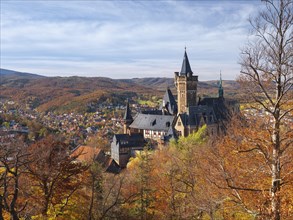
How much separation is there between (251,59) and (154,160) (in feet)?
103

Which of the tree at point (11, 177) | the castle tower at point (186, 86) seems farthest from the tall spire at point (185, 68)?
the tree at point (11, 177)

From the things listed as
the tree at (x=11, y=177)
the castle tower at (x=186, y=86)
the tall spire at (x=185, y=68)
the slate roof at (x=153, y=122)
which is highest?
the tall spire at (x=185, y=68)

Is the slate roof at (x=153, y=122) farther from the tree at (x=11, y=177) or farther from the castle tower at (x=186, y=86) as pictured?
the tree at (x=11, y=177)

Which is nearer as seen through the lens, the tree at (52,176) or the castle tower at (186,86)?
the tree at (52,176)

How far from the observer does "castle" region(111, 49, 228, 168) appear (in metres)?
55.5

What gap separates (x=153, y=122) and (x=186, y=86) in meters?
9.90

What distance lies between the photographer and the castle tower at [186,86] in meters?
65.0

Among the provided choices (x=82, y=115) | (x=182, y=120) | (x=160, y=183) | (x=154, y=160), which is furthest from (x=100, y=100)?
(x=160, y=183)

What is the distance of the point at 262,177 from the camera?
40.3ft

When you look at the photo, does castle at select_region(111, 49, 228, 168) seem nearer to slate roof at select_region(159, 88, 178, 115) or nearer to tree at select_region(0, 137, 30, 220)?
slate roof at select_region(159, 88, 178, 115)

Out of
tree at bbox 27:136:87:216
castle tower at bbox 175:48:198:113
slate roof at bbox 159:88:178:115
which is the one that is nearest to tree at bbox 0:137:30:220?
tree at bbox 27:136:87:216

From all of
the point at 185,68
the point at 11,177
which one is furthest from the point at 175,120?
the point at 11,177

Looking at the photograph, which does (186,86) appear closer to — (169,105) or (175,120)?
(169,105)

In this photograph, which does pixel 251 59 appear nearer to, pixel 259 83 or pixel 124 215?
pixel 259 83
